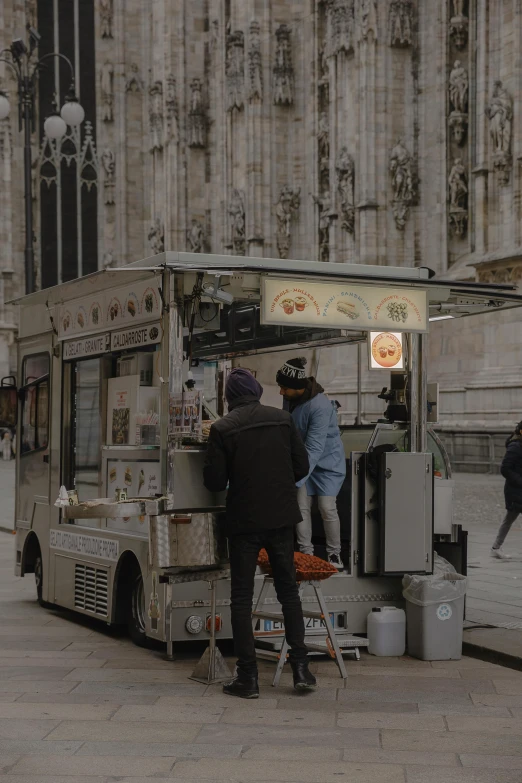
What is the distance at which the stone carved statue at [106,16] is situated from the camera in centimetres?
4916

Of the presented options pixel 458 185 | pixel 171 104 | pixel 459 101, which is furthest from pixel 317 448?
pixel 171 104

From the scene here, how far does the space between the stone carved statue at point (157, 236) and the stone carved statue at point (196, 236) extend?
1.56 meters

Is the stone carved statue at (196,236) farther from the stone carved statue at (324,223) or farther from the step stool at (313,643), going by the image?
the step stool at (313,643)

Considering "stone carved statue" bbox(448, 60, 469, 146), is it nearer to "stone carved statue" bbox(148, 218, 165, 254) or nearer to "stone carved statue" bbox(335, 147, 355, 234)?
"stone carved statue" bbox(335, 147, 355, 234)

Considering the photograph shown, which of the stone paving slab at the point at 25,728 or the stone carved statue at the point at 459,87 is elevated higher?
the stone carved statue at the point at 459,87

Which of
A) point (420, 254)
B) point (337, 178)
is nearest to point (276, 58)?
point (337, 178)

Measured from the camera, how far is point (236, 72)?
123 ft

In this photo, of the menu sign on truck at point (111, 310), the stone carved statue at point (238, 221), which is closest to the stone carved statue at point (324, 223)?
the stone carved statue at point (238, 221)

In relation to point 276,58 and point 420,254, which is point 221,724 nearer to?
point 420,254

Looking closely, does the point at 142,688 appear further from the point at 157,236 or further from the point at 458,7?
the point at 157,236

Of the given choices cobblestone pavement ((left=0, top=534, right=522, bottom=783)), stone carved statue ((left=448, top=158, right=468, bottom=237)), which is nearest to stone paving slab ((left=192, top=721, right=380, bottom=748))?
cobblestone pavement ((left=0, top=534, right=522, bottom=783))

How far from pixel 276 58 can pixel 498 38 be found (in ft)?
37.2

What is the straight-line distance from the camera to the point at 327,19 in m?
33.4

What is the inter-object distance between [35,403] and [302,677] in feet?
15.6
